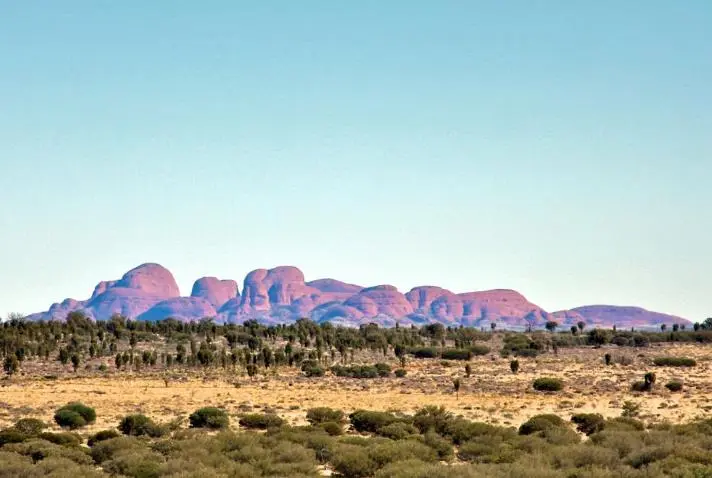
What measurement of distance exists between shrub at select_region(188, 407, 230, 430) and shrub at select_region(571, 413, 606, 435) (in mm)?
15463

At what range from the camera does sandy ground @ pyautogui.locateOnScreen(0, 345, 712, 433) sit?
4362cm

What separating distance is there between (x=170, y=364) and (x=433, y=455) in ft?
187

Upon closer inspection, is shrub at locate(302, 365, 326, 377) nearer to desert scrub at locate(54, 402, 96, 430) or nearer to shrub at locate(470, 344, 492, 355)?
shrub at locate(470, 344, 492, 355)

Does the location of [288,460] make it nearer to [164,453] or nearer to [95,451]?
[164,453]

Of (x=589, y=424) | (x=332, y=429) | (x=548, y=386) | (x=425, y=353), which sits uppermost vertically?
(x=425, y=353)

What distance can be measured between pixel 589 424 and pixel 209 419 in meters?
16.6

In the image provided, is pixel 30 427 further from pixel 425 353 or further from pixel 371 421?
pixel 425 353

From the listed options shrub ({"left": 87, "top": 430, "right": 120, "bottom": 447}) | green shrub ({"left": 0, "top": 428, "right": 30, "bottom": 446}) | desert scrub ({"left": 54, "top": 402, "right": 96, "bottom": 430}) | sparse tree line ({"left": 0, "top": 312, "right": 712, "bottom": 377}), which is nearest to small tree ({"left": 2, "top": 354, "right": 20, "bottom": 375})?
sparse tree line ({"left": 0, "top": 312, "right": 712, "bottom": 377})

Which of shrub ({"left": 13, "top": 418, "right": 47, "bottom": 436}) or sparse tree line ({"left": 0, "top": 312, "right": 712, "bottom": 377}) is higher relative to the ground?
sparse tree line ({"left": 0, "top": 312, "right": 712, "bottom": 377})

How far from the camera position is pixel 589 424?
35812mm

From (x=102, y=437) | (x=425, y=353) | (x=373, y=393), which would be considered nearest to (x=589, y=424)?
(x=102, y=437)

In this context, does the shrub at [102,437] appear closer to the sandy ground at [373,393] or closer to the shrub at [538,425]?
the sandy ground at [373,393]

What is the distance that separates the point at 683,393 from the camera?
53.7 meters

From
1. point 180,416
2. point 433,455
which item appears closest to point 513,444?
point 433,455
